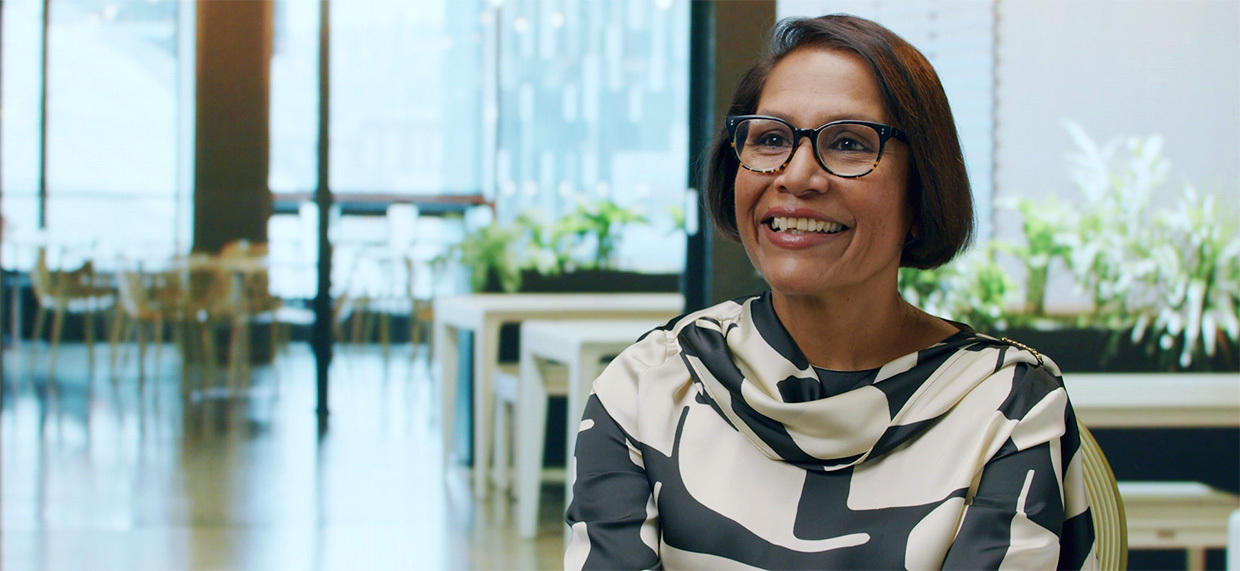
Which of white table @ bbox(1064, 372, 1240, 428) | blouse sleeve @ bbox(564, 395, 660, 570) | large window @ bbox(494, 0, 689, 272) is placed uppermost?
large window @ bbox(494, 0, 689, 272)

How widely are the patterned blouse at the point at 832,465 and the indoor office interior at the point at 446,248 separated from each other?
1.32m

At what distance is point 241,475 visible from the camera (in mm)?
3758

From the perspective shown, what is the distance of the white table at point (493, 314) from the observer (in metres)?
3.84

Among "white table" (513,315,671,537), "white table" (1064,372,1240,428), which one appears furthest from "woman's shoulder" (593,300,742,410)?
"white table" (513,315,671,537)

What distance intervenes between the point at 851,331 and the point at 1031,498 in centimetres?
23

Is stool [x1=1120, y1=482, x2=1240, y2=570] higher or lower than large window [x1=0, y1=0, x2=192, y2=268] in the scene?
lower

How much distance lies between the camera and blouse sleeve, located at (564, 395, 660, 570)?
1036 millimetres

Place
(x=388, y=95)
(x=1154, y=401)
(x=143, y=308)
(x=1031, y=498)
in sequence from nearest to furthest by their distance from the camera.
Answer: (x=1031, y=498) → (x=1154, y=401) → (x=143, y=308) → (x=388, y=95)

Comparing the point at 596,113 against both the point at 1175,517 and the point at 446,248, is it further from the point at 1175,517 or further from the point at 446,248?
the point at 1175,517

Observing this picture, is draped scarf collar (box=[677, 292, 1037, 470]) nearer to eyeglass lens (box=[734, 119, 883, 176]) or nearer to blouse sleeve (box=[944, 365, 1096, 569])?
blouse sleeve (box=[944, 365, 1096, 569])

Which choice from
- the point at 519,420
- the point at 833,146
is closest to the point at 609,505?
the point at 833,146

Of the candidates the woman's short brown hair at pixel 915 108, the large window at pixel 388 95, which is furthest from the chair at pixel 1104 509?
the large window at pixel 388 95

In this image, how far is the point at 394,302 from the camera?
4172 millimetres

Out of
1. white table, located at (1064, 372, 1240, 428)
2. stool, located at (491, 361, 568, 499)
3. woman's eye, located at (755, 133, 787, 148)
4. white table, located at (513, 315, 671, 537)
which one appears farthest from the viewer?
stool, located at (491, 361, 568, 499)
